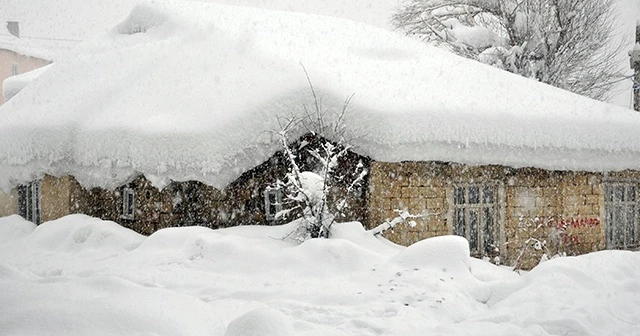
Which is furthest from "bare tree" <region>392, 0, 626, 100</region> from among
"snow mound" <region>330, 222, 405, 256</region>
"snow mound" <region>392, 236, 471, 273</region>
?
"snow mound" <region>392, 236, 471, 273</region>

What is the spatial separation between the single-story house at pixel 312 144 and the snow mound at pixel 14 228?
0.35 metres

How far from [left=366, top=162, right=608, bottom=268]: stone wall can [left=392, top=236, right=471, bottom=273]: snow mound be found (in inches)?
81.9

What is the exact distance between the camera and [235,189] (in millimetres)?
9359

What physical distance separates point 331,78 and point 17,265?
5.19 m

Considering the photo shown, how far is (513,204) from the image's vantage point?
9945 mm

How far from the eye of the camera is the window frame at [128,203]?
9.80 meters

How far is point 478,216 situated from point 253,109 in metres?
4.05

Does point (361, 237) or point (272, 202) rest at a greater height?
point (272, 202)

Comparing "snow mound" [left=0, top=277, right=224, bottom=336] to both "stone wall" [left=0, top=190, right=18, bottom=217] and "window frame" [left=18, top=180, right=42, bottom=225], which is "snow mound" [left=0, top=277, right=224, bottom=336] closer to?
"window frame" [left=18, top=180, right=42, bottom=225]

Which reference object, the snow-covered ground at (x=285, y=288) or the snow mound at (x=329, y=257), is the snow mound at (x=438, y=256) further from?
the snow mound at (x=329, y=257)

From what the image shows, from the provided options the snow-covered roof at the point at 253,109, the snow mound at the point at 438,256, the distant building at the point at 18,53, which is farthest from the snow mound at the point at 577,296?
the distant building at the point at 18,53

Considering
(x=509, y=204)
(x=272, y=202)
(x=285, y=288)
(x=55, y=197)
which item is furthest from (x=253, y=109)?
(x=509, y=204)

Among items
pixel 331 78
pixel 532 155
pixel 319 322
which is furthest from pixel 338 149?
pixel 319 322

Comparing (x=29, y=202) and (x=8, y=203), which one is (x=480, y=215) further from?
(x=8, y=203)
